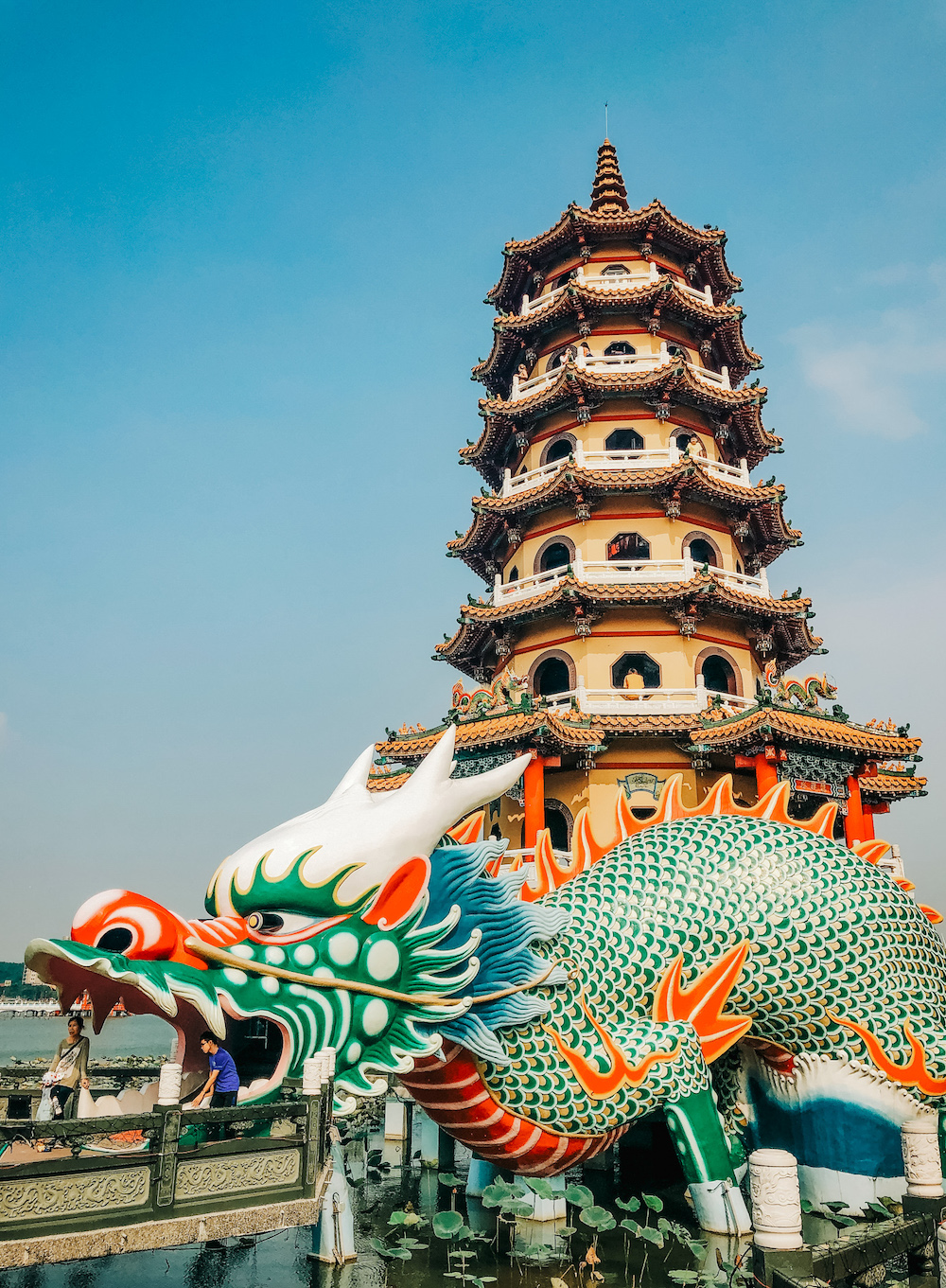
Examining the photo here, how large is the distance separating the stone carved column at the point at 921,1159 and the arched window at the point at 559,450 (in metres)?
13.3

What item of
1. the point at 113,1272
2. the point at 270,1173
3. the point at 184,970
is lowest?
the point at 113,1272

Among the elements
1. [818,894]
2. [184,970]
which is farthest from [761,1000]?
[184,970]

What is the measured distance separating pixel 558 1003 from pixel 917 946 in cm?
345

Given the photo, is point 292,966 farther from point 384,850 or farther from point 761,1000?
point 761,1000

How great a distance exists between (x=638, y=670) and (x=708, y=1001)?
32.3 feet

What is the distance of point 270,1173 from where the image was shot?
193 inches

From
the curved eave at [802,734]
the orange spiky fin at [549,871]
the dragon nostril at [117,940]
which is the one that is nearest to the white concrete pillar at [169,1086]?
the dragon nostril at [117,940]

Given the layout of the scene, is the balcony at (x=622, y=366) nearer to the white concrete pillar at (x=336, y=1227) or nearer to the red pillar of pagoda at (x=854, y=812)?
the red pillar of pagoda at (x=854, y=812)

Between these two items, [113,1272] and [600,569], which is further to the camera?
[600,569]

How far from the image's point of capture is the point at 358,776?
6348 millimetres

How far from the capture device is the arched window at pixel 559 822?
1581 centimetres

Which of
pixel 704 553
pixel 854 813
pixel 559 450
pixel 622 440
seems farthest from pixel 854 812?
pixel 559 450

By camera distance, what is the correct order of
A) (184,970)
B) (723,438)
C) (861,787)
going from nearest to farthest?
1. (184,970)
2. (861,787)
3. (723,438)

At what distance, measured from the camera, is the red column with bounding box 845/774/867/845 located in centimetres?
1544
